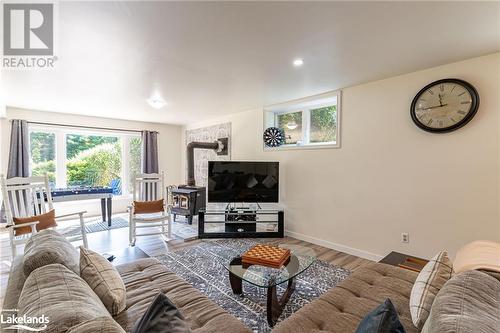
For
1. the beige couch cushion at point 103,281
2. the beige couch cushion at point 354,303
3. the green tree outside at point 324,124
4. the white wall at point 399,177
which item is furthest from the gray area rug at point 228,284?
the green tree outside at point 324,124

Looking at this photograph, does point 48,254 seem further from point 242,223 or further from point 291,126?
point 291,126

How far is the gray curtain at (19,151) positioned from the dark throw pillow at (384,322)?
567 cm

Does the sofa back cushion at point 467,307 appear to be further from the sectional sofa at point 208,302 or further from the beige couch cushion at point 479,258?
the beige couch cushion at point 479,258

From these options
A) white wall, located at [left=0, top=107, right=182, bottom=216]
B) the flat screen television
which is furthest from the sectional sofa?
white wall, located at [left=0, top=107, right=182, bottom=216]

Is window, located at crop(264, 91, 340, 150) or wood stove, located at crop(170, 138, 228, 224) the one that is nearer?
window, located at crop(264, 91, 340, 150)

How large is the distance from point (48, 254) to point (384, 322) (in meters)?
1.53

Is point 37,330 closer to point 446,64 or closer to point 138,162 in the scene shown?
point 446,64

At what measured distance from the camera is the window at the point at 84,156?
4.71 m

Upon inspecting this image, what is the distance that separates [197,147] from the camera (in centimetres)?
499

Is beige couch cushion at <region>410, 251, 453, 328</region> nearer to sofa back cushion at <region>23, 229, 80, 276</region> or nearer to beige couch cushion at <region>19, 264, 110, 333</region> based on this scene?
beige couch cushion at <region>19, 264, 110, 333</region>

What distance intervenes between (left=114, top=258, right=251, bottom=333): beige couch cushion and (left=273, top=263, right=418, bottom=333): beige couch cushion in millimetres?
292

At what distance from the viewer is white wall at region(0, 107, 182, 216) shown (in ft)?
14.0

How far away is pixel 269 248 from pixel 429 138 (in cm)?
210

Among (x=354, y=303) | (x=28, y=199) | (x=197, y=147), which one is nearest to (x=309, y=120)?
(x=197, y=147)
